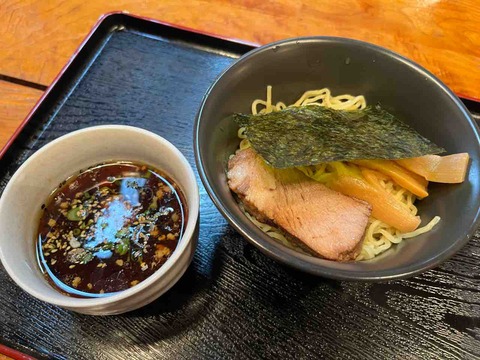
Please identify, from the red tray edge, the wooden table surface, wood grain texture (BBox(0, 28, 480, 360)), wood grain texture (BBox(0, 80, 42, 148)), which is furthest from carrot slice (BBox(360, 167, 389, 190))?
wood grain texture (BBox(0, 80, 42, 148))

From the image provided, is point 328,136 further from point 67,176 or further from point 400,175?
point 67,176

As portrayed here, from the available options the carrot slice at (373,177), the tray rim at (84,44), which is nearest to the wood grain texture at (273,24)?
the tray rim at (84,44)

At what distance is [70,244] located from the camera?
1.29 metres

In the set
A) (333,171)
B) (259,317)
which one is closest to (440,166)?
(333,171)

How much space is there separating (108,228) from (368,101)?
100 centimetres

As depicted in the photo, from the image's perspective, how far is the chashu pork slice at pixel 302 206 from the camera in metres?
1.22

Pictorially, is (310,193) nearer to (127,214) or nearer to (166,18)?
(127,214)

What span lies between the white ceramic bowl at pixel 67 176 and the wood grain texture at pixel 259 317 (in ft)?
0.51

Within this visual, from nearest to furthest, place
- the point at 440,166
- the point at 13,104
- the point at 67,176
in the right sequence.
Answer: the point at 440,166, the point at 67,176, the point at 13,104

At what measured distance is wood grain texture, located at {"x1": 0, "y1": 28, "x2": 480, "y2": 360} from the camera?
4.13 feet

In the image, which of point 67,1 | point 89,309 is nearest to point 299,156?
point 89,309

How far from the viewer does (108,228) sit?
4.33 feet

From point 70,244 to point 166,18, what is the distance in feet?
4.48

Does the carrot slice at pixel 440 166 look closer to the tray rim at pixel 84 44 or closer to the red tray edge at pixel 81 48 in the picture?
the red tray edge at pixel 81 48
